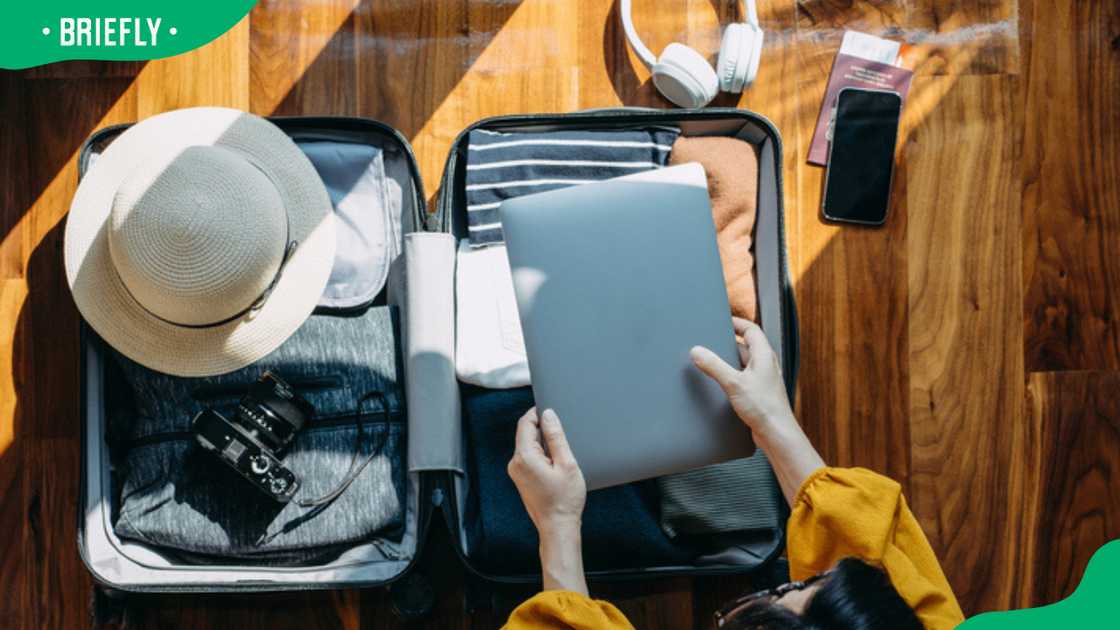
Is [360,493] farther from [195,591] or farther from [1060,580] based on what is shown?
[1060,580]

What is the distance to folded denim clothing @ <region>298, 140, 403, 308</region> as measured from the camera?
1.03 meters

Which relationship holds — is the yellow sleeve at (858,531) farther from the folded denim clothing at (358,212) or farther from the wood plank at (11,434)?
the wood plank at (11,434)

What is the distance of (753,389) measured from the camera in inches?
34.9

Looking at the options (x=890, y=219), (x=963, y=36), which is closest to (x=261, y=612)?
(x=890, y=219)

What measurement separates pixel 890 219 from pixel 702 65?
34cm

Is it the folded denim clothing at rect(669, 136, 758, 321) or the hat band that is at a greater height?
the folded denim clothing at rect(669, 136, 758, 321)

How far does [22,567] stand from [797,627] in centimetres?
102

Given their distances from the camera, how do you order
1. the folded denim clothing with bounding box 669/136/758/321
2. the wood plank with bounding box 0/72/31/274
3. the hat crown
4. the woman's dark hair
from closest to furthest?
the woman's dark hair → the hat crown → the folded denim clothing with bounding box 669/136/758/321 → the wood plank with bounding box 0/72/31/274

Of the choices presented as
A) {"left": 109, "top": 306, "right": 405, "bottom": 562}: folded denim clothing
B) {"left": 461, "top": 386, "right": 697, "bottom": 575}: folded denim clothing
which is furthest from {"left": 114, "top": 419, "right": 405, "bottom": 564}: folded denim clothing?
{"left": 461, "top": 386, "right": 697, "bottom": 575}: folded denim clothing

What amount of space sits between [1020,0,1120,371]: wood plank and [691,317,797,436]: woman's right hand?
0.52 m

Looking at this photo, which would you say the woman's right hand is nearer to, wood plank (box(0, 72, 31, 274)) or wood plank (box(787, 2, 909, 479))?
wood plank (box(787, 2, 909, 479))

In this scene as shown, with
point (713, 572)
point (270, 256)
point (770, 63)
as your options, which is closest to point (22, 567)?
point (270, 256)

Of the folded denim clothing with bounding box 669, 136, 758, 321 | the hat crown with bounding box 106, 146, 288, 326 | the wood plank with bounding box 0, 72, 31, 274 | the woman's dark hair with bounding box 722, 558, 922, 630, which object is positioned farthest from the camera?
the wood plank with bounding box 0, 72, 31, 274

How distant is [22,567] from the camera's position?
1131 mm
